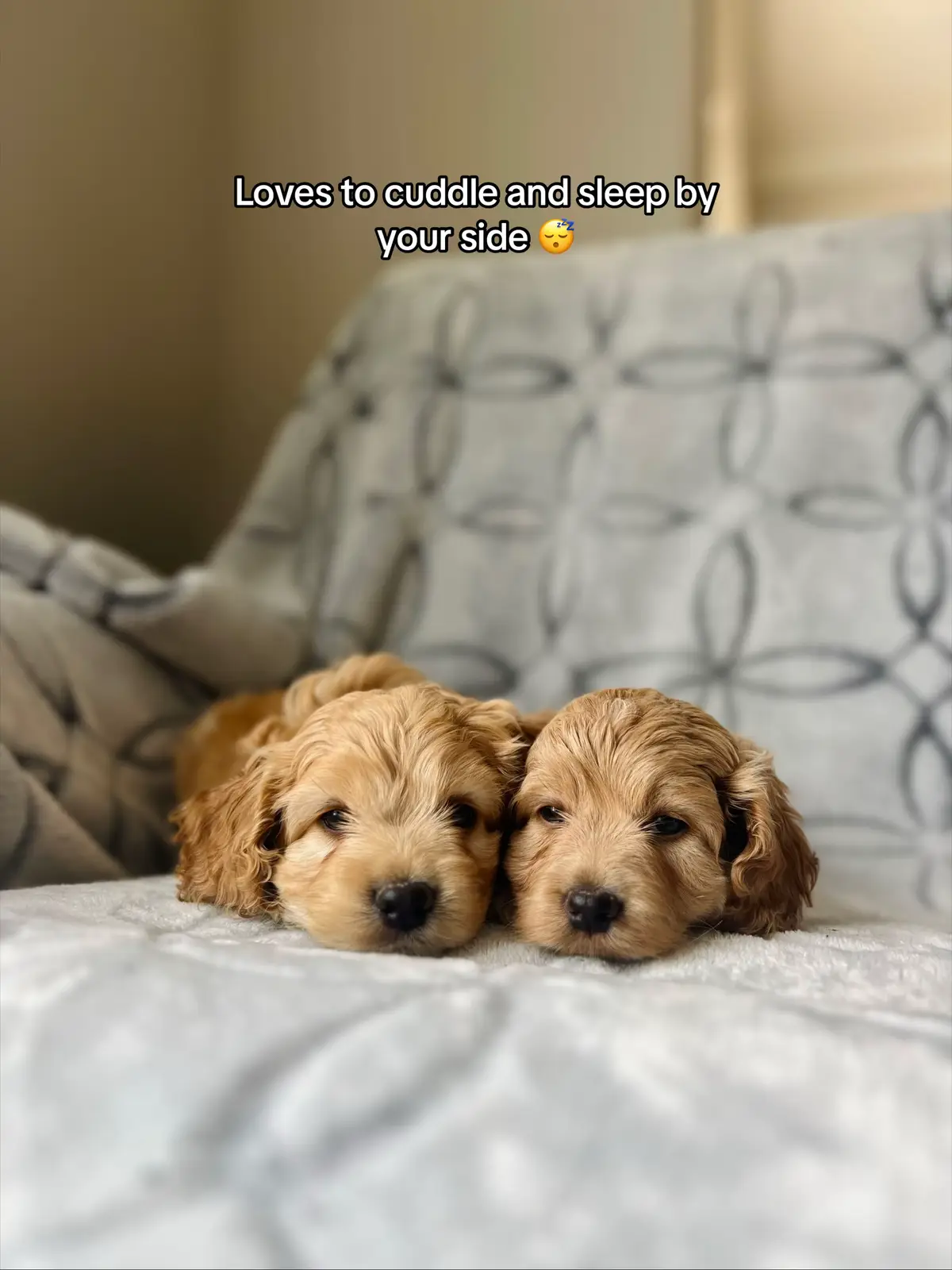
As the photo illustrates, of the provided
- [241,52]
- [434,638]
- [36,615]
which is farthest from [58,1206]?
[241,52]

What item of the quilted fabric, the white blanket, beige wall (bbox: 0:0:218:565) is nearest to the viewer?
the white blanket

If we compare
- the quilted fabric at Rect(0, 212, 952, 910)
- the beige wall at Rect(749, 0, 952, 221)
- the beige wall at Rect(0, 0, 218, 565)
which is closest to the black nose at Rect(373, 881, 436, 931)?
the quilted fabric at Rect(0, 212, 952, 910)

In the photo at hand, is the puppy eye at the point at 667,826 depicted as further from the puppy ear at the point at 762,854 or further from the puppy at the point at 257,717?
the puppy at the point at 257,717

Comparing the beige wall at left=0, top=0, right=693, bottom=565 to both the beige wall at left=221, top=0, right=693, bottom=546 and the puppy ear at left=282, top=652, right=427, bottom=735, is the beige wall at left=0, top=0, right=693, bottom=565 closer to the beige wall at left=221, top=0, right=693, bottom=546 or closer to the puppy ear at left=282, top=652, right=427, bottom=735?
the beige wall at left=221, top=0, right=693, bottom=546

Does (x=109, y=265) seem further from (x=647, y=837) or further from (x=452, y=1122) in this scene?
(x=452, y=1122)

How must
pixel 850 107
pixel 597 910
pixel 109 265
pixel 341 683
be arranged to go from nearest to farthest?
pixel 597 910, pixel 341 683, pixel 109 265, pixel 850 107

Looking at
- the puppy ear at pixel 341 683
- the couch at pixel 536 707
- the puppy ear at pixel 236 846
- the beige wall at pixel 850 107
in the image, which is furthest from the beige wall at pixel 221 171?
the puppy ear at pixel 236 846

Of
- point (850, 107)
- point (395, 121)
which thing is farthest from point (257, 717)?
point (850, 107)
